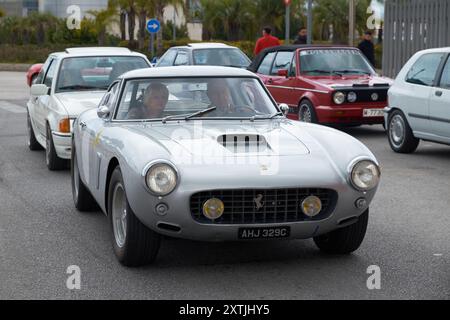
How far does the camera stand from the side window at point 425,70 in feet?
40.3

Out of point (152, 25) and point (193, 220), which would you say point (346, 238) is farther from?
point (152, 25)

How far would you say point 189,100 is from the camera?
288 inches

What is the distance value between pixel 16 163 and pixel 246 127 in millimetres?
5847

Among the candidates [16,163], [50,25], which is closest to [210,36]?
[50,25]

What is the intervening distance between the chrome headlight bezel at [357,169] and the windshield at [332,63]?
32.0 feet

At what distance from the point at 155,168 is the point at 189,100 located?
5.23 ft

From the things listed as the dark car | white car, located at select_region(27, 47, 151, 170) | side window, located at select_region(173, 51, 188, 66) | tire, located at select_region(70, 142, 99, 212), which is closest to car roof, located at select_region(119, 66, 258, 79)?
tire, located at select_region(70, 142, 99, 212)

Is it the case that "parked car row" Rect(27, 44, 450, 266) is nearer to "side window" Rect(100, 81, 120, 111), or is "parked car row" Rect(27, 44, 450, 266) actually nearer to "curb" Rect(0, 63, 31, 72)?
"side window" Rect(100, 81, 120, 111)

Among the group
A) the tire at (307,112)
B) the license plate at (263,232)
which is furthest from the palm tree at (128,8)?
the license plate at (263,232)

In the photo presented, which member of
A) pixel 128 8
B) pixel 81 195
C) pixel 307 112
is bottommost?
pixel 307 112

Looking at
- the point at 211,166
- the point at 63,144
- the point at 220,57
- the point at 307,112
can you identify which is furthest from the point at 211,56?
the point at 211,166

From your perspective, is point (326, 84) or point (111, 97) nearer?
point (111, 97)

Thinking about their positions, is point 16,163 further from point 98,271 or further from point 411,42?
point 411,42
